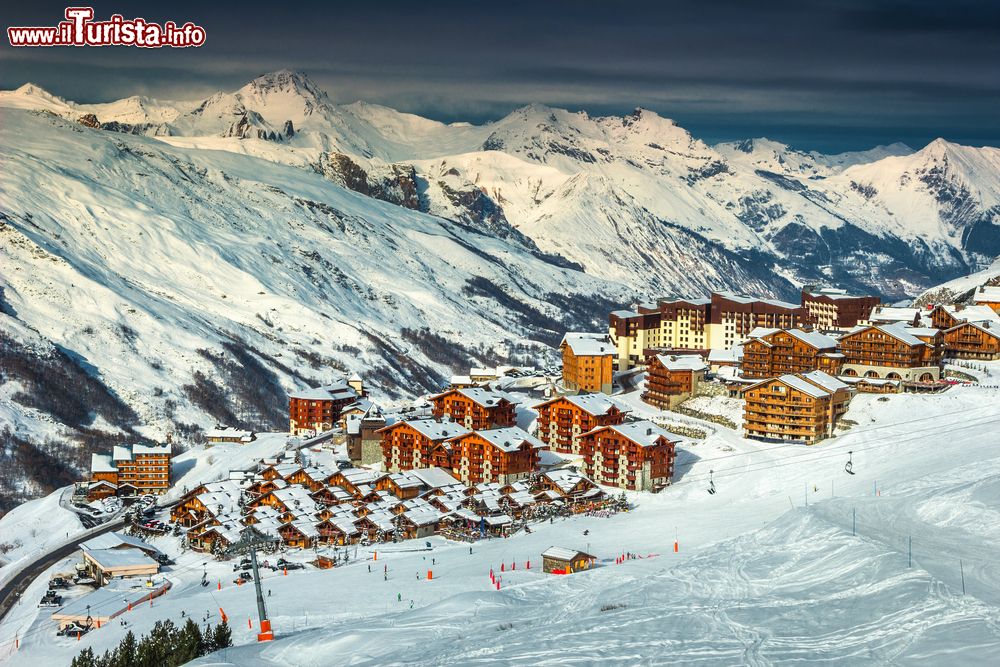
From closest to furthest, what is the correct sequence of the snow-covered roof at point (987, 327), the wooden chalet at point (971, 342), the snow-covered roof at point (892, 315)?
the wooden chalet at point (971, 342), the snow-covered roof at point (987, 327), the snow-covered roof at point (892, 315)

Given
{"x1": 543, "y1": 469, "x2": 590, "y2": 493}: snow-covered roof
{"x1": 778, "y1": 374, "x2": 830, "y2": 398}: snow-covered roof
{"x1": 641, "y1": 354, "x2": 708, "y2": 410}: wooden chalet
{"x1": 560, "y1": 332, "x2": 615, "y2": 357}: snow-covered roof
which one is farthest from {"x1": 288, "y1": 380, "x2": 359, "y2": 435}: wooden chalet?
{"x1": 778, "y1": 374, "x2": 830, "y2": 398}: snow-covered roof

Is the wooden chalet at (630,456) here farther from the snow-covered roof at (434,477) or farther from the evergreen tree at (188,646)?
the evergreen tree at (188,646)

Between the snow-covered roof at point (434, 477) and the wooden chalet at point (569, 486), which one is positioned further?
the snow-covered roof at point (434, 477)

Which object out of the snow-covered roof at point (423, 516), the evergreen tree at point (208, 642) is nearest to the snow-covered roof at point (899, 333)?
the snow-covered roof at point (423, 516)

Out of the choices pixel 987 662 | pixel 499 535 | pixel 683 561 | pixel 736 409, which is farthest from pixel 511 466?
pixel 987 662

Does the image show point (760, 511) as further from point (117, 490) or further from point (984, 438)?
point (117, 490)
